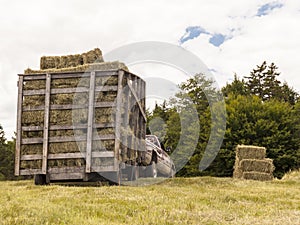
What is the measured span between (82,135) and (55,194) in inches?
96.1

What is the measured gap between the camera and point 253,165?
17078 mm

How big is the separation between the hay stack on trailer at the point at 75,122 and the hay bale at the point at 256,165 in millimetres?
8056

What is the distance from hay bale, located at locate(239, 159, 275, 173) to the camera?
16938 mm

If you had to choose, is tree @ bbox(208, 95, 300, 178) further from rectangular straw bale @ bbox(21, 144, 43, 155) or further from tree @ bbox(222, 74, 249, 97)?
rectangular straw bale @ bbox(21, 144, 43, 155)

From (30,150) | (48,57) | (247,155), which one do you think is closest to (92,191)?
(30,150)

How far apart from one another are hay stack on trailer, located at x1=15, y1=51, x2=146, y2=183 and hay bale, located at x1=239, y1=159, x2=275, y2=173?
806 cm

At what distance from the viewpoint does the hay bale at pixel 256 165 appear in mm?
16938

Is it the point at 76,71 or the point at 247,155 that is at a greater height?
the point at 76,71

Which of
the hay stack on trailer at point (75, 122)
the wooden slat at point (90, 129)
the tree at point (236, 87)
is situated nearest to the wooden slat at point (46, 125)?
the hay stack on trailer at point (75, 122)

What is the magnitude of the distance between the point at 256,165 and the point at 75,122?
9639 mm

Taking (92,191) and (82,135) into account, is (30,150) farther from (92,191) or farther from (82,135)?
(92,191)

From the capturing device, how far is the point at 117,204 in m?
6.39

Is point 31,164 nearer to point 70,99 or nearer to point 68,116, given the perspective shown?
point 68,116

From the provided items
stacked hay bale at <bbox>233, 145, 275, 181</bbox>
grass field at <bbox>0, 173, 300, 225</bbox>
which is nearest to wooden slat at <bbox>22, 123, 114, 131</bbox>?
grass field at <bbox>0, 173, 300, 225</bbox>
